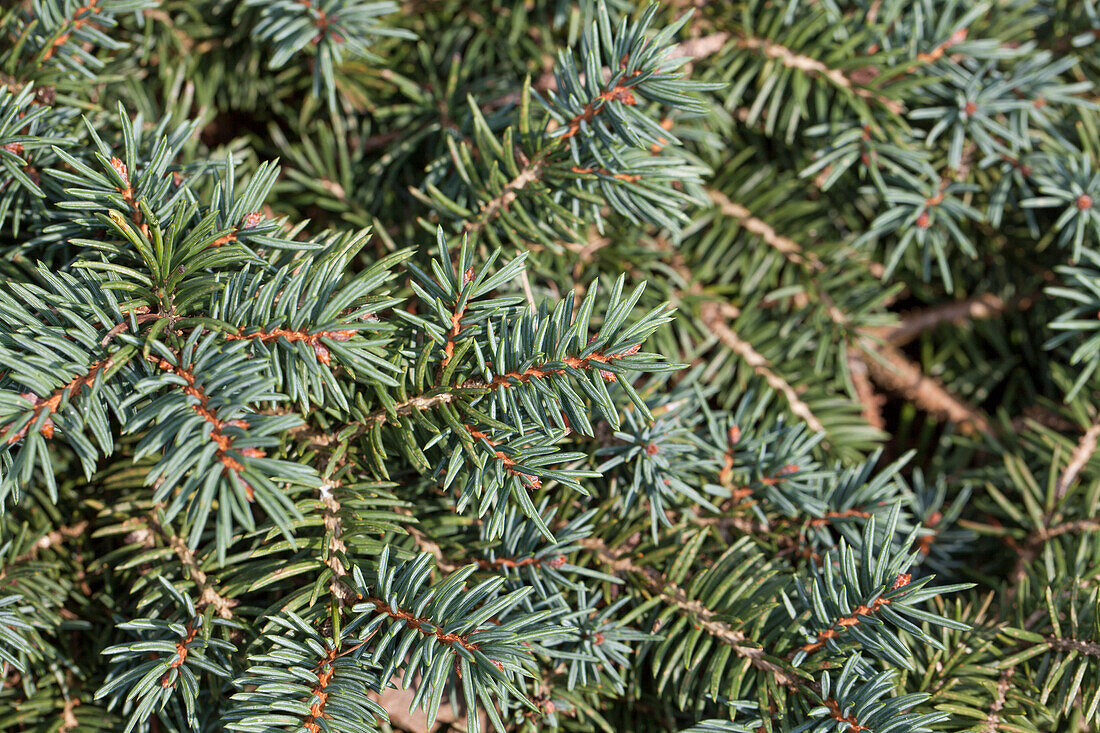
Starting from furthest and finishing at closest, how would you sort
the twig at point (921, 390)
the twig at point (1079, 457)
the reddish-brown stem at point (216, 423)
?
the twig at point (921, 390) < the twig at point (1079, 457) < the reddish-brown stem at point (216, 423)

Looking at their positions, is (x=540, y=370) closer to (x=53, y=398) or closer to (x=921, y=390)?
(x=53, y=398)

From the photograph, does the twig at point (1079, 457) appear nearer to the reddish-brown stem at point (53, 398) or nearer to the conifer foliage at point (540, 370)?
the conifer foliage at point (540, 370)

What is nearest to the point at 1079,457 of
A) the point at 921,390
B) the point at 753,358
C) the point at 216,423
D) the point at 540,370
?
the point at 921,390

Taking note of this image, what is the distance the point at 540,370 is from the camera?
1.82 feet

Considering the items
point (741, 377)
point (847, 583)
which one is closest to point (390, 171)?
point (741, 377)

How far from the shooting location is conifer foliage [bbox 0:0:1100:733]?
1.78 ft

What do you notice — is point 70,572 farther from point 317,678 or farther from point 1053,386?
point 1053,386

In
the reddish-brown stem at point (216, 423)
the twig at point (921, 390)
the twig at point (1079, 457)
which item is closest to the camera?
the reddish-brown stem at point (216, 423)

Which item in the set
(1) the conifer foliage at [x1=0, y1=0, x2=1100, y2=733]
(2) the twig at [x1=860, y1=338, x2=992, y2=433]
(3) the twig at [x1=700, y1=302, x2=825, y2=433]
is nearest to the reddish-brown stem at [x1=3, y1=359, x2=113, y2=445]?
(1) the conifer foliage at [x1=0, y1=0, x2=1100, y2=733]

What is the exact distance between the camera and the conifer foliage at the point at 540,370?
1.78ft

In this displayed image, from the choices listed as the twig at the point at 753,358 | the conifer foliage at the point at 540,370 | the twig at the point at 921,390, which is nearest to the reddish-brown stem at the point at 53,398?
the conifer foliage at the point at 540,370

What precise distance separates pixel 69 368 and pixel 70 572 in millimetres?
295

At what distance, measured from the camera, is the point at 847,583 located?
607 millimetres

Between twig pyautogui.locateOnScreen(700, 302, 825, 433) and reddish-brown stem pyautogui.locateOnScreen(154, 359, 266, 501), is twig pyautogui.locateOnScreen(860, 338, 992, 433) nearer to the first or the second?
twig pyautogui.locateOnScreen(700, 302, 825, 433)
